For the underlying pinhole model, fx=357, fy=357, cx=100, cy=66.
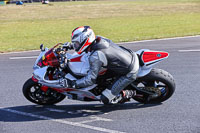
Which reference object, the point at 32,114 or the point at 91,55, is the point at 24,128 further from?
the point at 91,55

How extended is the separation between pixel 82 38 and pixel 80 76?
2.54ft

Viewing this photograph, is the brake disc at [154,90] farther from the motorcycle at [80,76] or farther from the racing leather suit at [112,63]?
the racing leather suit at [112,63]

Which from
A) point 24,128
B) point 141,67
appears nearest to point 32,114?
point 24,128

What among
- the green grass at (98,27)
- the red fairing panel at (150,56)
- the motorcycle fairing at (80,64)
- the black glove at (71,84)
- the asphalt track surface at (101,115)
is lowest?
the green grass at (98,27)

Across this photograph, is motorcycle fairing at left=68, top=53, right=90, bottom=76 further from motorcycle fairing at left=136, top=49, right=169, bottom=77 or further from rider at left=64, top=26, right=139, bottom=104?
motorcycle fairing at left=136, top=49, right=169, bottom=77

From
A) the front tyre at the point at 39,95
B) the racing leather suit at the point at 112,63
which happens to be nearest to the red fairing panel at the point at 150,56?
the racing leather suit at the point at 112,63

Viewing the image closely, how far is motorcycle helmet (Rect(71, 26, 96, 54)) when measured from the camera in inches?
248

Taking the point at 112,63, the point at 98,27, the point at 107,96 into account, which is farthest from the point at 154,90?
the point at 98,27

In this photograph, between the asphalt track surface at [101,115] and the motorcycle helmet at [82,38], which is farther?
the motorcycle helmet at [82,38]

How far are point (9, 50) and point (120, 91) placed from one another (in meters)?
8.76

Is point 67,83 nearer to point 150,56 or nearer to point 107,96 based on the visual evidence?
point 107,96

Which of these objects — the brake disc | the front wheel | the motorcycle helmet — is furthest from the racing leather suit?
the brake disc

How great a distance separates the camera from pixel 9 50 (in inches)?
567

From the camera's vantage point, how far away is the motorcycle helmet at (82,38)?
6298 mm
